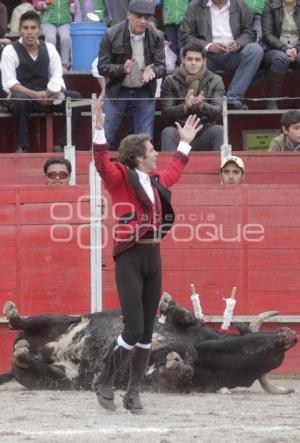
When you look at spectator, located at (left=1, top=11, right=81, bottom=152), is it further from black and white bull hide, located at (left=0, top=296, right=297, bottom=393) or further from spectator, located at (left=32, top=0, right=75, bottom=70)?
black and white bull hide, located at (left=0, top=296, right=297, bottom=393)

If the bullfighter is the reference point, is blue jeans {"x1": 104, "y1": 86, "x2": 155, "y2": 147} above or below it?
above

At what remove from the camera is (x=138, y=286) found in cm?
690

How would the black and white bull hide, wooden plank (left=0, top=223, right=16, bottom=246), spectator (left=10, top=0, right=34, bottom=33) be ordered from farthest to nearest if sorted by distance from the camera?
spectator (left=10, top=0, right=34, bottom=33)
wooden plank (left=0, top=223, right=16, bottom=246)
the black and white bull hide

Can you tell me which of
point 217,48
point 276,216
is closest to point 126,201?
point 276,216

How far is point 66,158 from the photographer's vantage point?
10.2 metres

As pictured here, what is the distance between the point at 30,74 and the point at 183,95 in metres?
1.28

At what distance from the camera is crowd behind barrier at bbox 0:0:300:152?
1041cm

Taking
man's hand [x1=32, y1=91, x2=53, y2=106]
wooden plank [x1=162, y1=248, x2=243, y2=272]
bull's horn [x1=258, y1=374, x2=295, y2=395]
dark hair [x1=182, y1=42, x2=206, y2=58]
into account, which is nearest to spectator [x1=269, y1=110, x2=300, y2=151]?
dark hair [x1=182, y1=42, x2=206, y2=58]

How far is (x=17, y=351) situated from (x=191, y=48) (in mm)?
3328

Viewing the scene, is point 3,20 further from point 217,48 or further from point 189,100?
point 189,100

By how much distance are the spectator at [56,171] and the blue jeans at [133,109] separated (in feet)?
2.82

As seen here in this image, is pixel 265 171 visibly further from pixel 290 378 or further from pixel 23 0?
pixel 23 0

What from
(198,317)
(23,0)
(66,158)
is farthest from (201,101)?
(23,0)

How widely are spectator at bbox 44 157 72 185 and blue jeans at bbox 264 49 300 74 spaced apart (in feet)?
7.72
